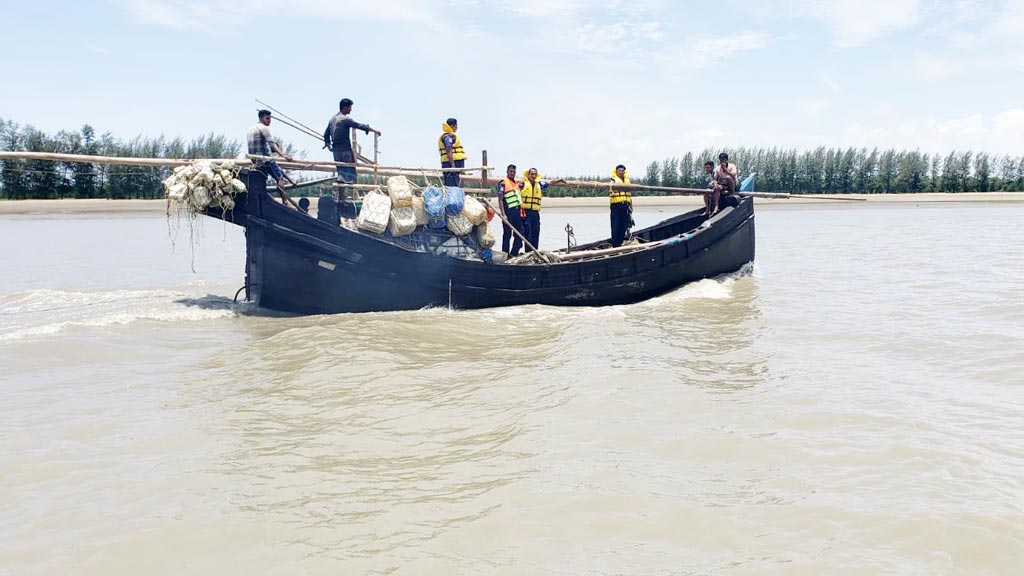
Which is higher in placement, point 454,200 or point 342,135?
point 342,135

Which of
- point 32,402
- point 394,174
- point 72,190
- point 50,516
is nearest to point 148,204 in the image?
point 72,190

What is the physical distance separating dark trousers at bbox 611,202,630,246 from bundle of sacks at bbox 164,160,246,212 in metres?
6.48

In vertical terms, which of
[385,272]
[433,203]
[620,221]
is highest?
[433,203]

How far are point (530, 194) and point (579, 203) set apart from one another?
40.3m

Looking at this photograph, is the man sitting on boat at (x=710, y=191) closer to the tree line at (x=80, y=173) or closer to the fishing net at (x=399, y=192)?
the fishing net at (x=399, y=192)

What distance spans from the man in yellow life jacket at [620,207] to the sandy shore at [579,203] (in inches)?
872

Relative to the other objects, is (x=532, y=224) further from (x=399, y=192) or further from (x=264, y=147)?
(x=264, y=147)

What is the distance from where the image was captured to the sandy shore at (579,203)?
36375 millimetres

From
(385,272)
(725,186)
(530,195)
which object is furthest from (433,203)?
(725,186)

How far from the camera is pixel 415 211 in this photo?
9664 mm

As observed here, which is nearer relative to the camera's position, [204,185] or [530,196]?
[204,185]

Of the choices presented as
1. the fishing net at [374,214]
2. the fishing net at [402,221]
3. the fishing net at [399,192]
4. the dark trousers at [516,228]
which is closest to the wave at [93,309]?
the fishing net at [374,214]

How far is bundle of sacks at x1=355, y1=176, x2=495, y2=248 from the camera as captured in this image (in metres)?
9.40

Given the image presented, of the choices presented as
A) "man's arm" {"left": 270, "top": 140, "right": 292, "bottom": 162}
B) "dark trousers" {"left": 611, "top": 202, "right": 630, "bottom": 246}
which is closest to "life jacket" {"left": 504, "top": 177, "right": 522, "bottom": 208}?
"dark trousers" {"left": 611, "top": 202, "right": 630, "bottom": 246}
